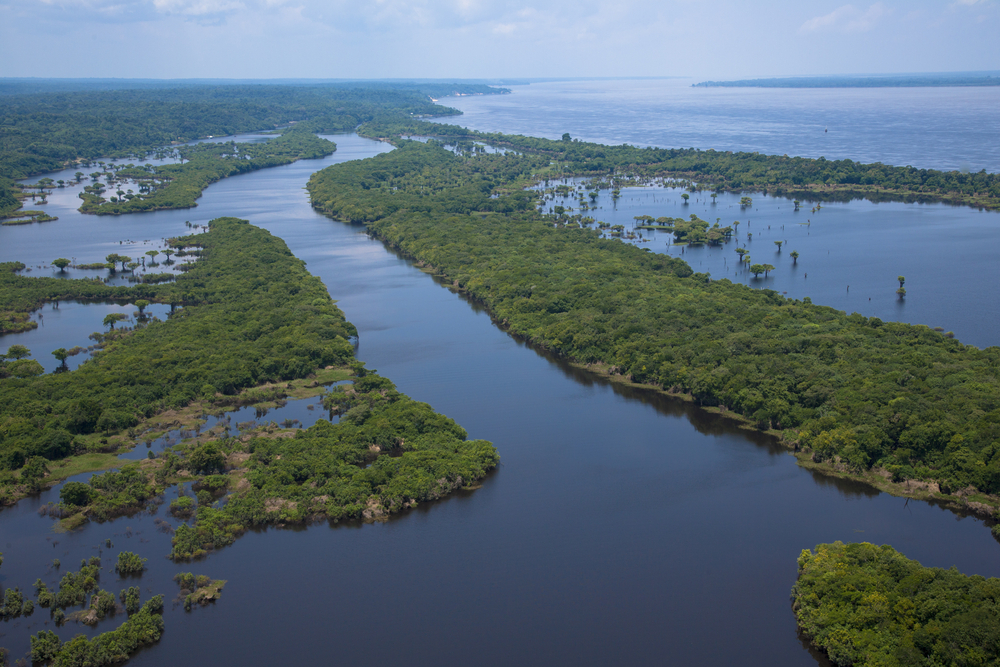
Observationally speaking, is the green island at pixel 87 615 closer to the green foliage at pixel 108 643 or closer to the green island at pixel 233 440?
the green foliage at pixel 108 643

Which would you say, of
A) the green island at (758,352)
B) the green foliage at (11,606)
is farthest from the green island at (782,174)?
the green foliage at (11,606)

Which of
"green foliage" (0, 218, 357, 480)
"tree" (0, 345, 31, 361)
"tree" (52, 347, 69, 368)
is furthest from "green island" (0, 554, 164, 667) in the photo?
"tree" (0, 345, 31, 361)

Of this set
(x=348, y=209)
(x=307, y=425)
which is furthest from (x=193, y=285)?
(x=348, y=209)

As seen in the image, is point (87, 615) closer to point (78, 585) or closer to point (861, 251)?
point (78, 585)

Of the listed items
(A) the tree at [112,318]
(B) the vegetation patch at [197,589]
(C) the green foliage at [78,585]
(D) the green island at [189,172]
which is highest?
(D) the green island at [189,172]

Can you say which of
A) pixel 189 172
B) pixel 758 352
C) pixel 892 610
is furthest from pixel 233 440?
pixel 189 172

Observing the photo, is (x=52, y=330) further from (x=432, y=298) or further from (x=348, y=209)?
(x=348, y=209)
